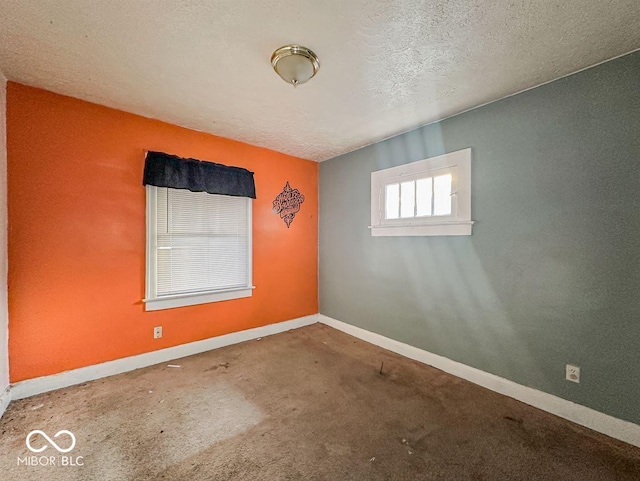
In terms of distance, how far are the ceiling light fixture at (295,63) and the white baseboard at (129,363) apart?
2.80 meters

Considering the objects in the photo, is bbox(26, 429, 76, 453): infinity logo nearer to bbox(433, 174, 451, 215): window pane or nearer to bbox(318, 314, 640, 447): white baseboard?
bbox(318, 314, 640, 447): white baseboard

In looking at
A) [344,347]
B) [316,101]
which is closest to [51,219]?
[316,101]

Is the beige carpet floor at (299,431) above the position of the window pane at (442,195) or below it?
below

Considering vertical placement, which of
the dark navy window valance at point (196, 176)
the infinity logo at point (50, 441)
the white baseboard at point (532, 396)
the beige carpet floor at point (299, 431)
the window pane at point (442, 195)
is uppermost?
the dark navy window valance at point (196, 176)

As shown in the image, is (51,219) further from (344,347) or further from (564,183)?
(564,183)

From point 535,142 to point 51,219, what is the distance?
3984 millimetres

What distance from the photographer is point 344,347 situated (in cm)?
310

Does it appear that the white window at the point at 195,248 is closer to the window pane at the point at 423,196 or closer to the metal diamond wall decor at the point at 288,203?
the metal diamond wall decor at the point at 288,203

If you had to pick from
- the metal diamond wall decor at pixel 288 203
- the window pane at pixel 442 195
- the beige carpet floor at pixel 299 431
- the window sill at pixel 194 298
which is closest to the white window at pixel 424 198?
the window pane at pixel 442 195

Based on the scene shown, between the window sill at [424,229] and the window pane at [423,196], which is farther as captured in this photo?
the window pane at [423,196]

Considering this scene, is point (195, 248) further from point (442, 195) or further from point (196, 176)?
point (442, 195)

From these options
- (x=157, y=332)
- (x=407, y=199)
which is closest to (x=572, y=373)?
(x=407, y=199)

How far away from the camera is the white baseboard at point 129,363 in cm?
210

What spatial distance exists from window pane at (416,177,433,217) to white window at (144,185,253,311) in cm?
204
